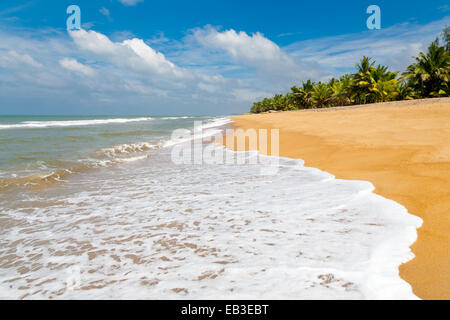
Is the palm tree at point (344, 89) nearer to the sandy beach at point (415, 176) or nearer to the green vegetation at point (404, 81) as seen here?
the green vegetation at point (404, 81)

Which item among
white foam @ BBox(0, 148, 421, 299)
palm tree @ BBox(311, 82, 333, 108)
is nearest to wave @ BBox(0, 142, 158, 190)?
white foam @ BBox(0, 148, 421, 299)

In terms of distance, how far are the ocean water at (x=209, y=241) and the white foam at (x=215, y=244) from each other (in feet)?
0.04

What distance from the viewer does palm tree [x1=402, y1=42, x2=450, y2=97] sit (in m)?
28.9

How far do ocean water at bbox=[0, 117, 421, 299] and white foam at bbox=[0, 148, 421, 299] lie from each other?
12mm

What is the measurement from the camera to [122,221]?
3.36 meters

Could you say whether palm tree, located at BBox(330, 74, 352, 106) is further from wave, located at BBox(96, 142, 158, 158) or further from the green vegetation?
wave, located at BBox(96, 142, 158, 158)

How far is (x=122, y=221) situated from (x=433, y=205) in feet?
12.9

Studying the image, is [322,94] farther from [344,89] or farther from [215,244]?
[215,244]

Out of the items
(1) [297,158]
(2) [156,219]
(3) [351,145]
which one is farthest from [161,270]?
(3) [351,145]

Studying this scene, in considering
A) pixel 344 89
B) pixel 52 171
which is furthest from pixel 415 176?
pixel 344 89

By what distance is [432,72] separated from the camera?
29.9 m

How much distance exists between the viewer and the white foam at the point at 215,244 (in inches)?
74.5
